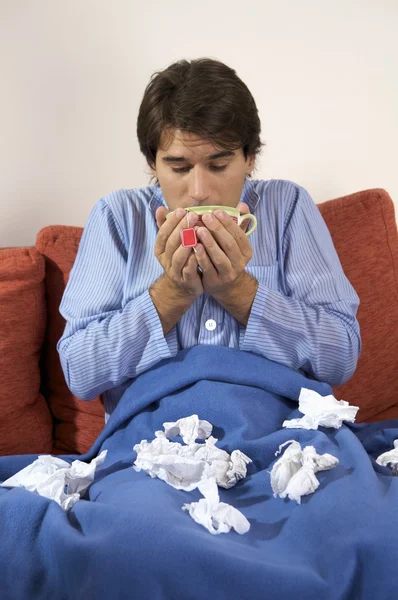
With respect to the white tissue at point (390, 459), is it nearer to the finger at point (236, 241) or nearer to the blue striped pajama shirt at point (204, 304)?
the blue striped pajama shirt at point (204, 304)

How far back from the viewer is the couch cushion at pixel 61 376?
1.58m

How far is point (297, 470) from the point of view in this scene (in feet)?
3.51

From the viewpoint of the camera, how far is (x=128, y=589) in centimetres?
84

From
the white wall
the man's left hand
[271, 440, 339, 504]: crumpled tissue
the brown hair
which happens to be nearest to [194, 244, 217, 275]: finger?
the man's left hand

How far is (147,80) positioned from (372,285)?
754 millimetres

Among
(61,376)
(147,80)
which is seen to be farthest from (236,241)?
(147,80)

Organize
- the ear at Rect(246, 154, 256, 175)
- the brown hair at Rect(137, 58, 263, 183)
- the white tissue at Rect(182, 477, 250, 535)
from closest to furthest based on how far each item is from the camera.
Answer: the white tissue at Rect(182, 477, 250, 535)
the brown hair at Rect(137, 58, 263, 183)
the ear at Rect(246, 154, 256, 175)

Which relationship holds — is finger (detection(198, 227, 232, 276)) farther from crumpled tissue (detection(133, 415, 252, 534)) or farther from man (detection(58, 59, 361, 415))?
crumpled tissue (detection(133, 415, 252, 534))

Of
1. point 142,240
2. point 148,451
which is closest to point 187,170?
point 142,240

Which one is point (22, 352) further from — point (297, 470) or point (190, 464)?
point (297, 470)

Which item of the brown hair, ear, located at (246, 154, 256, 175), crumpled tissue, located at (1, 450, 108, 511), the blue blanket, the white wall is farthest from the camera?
the white wall

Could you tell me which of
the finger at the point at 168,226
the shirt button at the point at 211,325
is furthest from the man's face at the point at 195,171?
the shirt button at the point at 211,325

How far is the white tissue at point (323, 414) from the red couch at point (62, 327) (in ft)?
1.34

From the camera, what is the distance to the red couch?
4.86 ft
